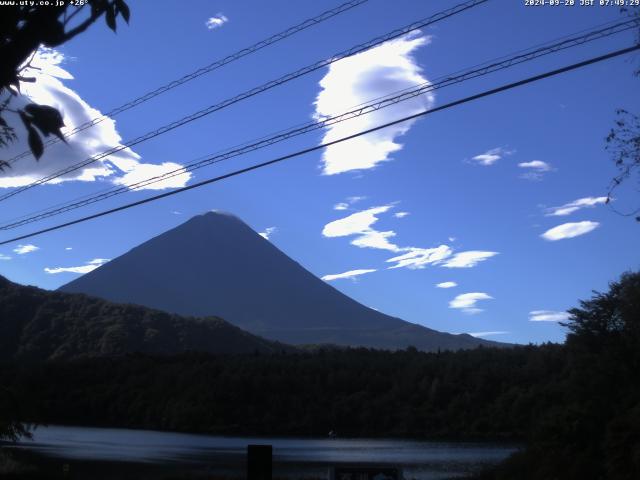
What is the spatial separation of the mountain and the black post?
86.2m

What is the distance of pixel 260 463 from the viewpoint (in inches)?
353

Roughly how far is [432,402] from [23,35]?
90057mm

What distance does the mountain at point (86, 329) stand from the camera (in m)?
97.1

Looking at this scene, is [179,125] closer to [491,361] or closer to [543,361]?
[543,361]

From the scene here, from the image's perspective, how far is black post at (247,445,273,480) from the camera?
8.98m

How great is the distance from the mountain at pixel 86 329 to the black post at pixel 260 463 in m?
86.2

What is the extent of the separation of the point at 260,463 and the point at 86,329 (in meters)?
110

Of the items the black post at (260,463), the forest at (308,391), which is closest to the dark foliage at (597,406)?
the black post at (260,463)

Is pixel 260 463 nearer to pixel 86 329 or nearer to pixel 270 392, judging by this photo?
pixel 270 392

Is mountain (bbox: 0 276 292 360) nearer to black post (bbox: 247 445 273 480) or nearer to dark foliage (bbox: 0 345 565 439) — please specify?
dark foliage (bbox: 0 345 565 439)

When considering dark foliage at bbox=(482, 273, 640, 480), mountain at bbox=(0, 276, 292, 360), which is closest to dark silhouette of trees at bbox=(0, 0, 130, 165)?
dark foliage at bbox=(482, 273, 640, 480)

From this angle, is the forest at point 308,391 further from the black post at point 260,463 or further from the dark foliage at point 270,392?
the black post at point 260,463

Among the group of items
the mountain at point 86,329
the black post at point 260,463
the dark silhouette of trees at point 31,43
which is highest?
the mountain at point 86,329

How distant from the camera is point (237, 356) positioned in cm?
11388
